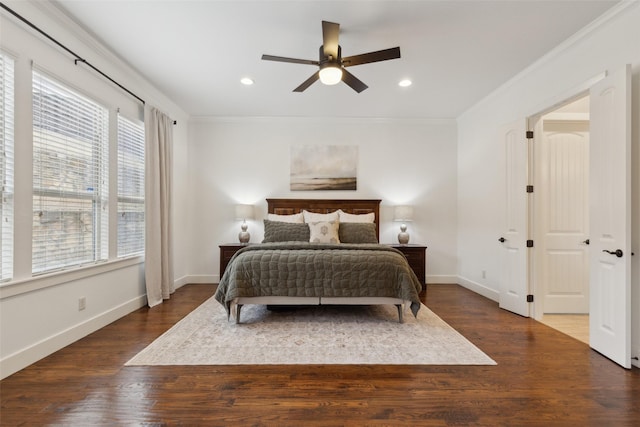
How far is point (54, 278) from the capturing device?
2.39 metres

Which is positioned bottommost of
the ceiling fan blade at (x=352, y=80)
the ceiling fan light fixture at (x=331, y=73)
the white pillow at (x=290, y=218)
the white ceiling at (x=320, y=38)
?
the white pillow at (x=290, y=218)

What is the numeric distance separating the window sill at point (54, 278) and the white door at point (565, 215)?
4902 mm

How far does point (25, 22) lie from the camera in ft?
7.00

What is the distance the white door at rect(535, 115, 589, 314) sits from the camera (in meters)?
3.47

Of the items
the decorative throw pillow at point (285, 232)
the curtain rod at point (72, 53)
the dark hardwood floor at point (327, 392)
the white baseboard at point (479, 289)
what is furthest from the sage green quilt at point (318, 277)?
the curtain rod at point (72, 53)

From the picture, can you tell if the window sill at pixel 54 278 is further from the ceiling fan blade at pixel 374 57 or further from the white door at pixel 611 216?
the white door at pixel 611 216

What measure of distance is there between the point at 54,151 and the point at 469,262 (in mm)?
5308

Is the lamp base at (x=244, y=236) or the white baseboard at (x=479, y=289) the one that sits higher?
the lamp base at (x=244, y=236)

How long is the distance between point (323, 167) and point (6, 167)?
12.5 ft

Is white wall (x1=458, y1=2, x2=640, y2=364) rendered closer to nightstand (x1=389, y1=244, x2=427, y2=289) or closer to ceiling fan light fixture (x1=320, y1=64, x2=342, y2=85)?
nightstand (x1=389, y1=244, x2=427, y2=289)

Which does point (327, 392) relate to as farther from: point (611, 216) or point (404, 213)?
point (404, 213)

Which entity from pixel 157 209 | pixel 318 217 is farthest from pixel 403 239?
pixel 157 209

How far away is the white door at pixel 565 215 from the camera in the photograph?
11.4ft

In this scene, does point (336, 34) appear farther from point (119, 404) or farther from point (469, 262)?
point (469, 262)
